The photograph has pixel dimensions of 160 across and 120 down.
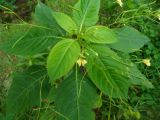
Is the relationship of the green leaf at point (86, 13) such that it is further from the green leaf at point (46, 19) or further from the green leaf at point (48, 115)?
the green leaf at point (48, 115)

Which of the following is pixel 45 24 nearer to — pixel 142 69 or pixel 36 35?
pixel 36 35

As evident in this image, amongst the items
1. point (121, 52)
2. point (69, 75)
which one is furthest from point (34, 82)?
point (121, 52)

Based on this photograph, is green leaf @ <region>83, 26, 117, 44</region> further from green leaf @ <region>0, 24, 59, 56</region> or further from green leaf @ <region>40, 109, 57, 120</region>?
green leaf @ <region>40, 109, 57, 120</region>

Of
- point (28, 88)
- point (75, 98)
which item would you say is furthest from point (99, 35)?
point (28, 88)

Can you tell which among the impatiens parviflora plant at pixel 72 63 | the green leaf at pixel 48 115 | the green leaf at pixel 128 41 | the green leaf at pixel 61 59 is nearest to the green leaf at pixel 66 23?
the impatiens parviflora plant at pixel 72 63

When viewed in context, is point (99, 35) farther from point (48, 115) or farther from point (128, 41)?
point (48, 115)

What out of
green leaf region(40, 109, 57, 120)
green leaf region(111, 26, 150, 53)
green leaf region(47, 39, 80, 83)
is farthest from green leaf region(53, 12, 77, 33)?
green leaf region(40, 109, 57, 120)

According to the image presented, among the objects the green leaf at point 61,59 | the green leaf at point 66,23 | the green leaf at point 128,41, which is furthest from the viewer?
the green leaf at point 128,41
